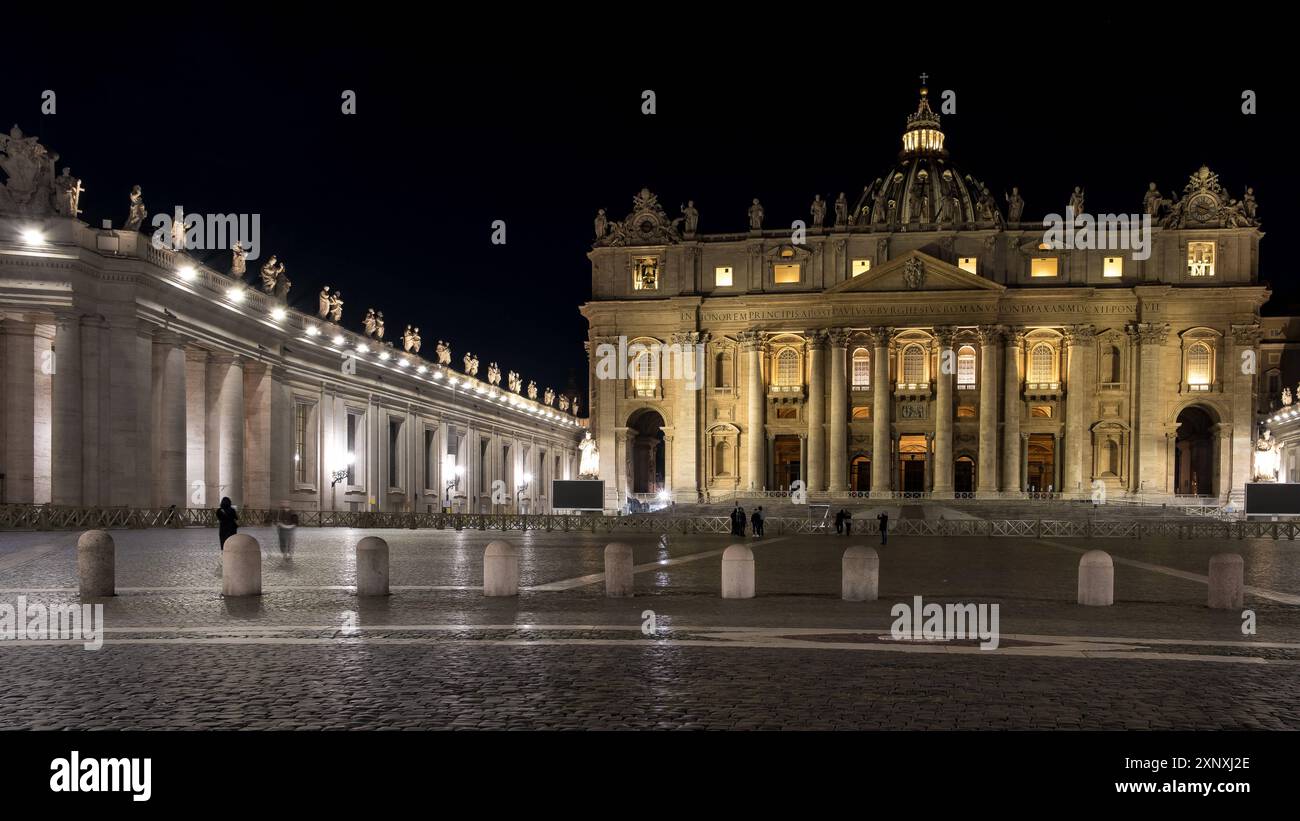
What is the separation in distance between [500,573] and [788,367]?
69.9m

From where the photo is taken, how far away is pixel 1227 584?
17.1 m

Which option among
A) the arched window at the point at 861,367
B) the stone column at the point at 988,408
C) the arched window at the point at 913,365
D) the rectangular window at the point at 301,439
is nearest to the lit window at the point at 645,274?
the arched window at the point at 861,367

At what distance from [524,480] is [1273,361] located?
67348 mm

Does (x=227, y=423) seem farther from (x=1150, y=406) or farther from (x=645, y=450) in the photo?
(x=1150, y=406)

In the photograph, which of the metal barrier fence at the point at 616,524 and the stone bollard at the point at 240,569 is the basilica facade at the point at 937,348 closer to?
the metal barrier fence at the point at 616,524

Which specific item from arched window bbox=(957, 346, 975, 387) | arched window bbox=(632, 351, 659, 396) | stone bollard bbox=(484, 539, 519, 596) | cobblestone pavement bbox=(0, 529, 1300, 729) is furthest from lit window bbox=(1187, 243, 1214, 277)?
stone bollard bbox=(484, 539, 519, 596)

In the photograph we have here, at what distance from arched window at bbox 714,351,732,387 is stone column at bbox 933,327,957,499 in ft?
49.9

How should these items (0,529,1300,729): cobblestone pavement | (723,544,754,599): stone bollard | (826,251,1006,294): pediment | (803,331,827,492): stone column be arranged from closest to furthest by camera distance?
(0,529,1300,729): cobblestone pavement → (723,544,754,599): stone bollard → (826,251,1006,294): pediment → (803,331,827,492): stone column

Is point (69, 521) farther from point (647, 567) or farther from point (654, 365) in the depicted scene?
point (654, 365)

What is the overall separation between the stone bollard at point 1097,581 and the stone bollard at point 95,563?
48.6 feet

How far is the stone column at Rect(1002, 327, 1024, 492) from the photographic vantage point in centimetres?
8188

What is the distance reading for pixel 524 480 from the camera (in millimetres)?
108188

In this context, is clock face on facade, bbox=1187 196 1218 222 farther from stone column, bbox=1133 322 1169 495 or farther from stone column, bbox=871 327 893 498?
stone column, bbox=871 327 893 498
